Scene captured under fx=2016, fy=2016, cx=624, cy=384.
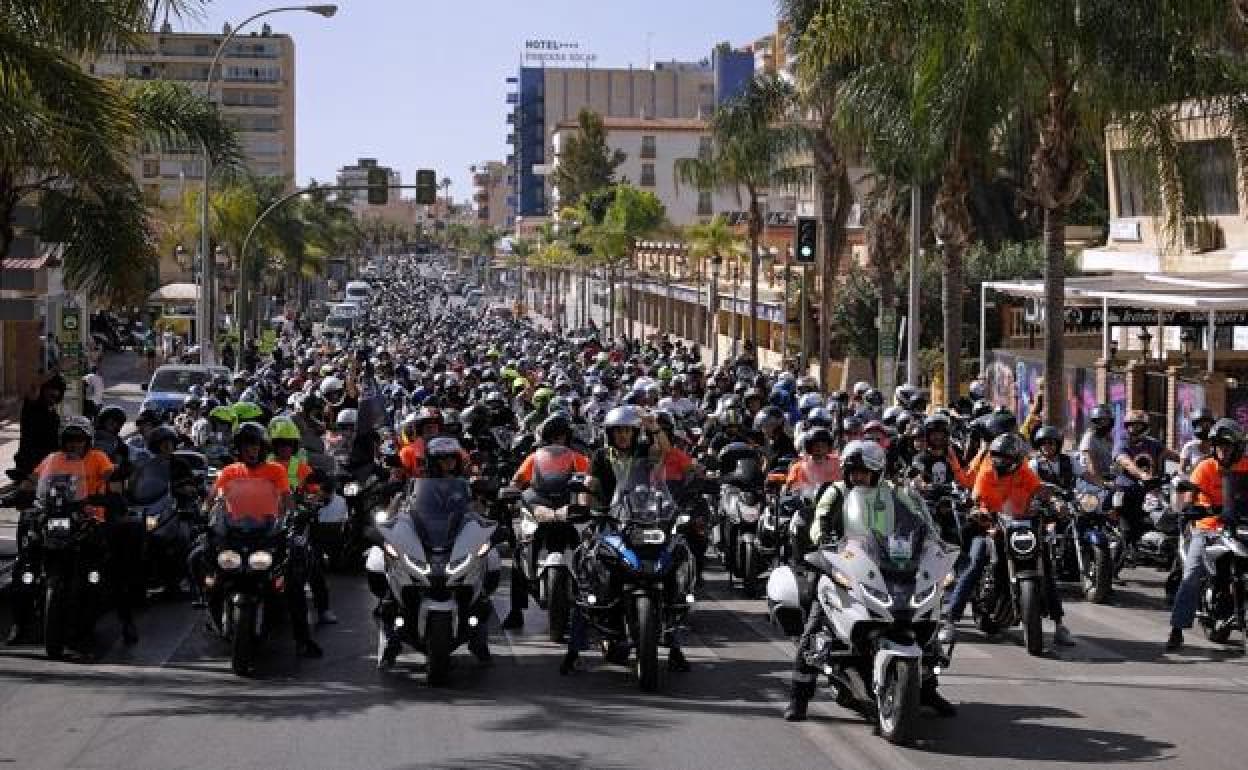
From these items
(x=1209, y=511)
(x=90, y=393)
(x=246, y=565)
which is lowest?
(x=90, y=393)

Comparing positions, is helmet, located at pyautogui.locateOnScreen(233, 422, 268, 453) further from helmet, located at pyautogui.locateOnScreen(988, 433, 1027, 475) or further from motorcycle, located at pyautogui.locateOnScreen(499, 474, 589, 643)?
helmet, located at pyautogui.locateOnScreen(988, 433, 1027, 475)

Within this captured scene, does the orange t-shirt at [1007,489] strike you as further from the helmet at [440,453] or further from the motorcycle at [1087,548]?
the helmet at [440,453]

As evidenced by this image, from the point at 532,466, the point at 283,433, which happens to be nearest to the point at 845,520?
the point at 532,466

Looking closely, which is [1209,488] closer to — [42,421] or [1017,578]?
[1017,578]

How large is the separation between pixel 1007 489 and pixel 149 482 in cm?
675

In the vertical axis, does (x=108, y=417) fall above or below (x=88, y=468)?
above

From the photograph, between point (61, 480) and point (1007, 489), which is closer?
point (61, 480)

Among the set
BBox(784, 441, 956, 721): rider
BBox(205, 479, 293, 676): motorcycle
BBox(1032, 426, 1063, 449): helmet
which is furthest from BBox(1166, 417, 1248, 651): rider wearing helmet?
BBox(205, 479, 293, 676): motorcycle

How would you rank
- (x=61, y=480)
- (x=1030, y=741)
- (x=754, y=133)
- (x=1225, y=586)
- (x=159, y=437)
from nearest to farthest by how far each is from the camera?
(x=1030, y=741) < (x=61, y=480) < (x=1225, y=586) < (x=159, y=437) < (x=754, y=133)

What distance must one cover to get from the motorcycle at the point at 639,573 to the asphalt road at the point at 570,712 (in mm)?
377

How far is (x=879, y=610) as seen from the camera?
11016 millimetres

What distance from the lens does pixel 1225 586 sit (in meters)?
15.2

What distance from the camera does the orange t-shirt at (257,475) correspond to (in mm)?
13680

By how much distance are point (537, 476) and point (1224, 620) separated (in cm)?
532
